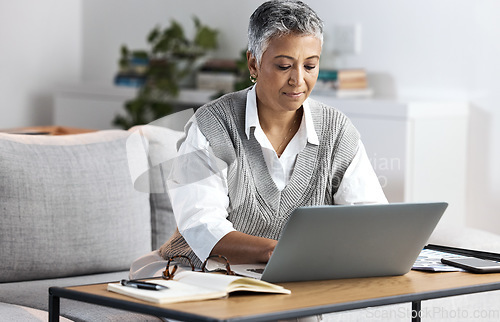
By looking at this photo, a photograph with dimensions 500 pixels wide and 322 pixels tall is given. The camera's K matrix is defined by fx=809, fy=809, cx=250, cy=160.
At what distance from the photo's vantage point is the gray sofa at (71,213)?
2279 millimetres

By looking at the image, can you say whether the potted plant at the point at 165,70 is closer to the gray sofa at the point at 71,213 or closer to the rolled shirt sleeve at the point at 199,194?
the gray sofa at the point at 71,213

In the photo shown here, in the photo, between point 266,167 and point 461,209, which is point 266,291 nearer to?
point 266,167

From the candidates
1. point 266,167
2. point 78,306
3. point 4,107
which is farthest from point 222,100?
point 4,107

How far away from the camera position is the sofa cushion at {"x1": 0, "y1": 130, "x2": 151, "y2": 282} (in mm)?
2289

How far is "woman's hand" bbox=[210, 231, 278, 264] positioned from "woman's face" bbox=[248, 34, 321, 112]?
0.35m

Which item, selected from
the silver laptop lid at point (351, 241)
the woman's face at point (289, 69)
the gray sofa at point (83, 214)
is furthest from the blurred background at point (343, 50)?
the silver laptop lid at point (351, 241)

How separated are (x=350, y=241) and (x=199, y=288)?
11.1 inches

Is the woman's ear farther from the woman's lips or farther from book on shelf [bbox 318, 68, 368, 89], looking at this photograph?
book on shelf [bbox 318, 68, 368, 89]

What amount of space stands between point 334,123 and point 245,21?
2.60 meters

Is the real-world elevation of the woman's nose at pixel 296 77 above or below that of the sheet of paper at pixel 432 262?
above

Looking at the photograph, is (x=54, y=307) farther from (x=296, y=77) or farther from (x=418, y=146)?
(x=418, y=146)

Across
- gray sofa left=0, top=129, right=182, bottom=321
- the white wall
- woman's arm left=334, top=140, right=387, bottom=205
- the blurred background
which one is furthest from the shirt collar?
the white wall

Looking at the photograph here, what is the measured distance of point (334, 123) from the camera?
1944 millimetres

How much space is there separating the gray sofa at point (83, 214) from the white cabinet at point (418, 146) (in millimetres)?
717
